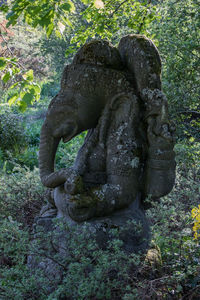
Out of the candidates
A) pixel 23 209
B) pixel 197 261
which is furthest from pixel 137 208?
pixel 23 209

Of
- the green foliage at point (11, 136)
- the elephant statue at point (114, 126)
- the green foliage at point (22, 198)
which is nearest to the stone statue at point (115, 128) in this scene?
the elephant statue at point (114, 126)

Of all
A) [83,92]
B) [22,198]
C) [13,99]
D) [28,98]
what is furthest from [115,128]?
[22,198]

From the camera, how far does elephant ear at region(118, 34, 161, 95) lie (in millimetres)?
2578

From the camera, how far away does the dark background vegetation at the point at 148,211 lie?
195 cm

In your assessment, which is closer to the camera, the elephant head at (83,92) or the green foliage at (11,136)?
the elephant head at (83,92)

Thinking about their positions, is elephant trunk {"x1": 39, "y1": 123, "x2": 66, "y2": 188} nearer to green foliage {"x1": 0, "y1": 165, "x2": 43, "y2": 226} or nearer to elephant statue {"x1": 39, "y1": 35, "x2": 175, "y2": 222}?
elephant statue {"x1": 39, "y1": 35, "x2": 175, "y2": 222}

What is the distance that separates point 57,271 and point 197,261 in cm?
90

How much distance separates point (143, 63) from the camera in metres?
2.59

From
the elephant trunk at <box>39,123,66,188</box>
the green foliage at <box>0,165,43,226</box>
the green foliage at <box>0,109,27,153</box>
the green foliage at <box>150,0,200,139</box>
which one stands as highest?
the green foliage at <box>150,0,200,139</box>

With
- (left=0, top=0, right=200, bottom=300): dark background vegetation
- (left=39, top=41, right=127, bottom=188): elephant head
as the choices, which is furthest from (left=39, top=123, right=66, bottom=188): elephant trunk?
(left=0, top=0, right=200, bottom=300): dark background vegetation

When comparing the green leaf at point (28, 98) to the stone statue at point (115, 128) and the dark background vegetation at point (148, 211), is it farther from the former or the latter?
the stone statue at point (115, 128)

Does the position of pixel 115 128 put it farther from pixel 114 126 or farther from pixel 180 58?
pixel 180 58

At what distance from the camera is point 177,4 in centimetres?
679

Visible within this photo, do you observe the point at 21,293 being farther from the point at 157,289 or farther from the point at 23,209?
the point at 23,209
